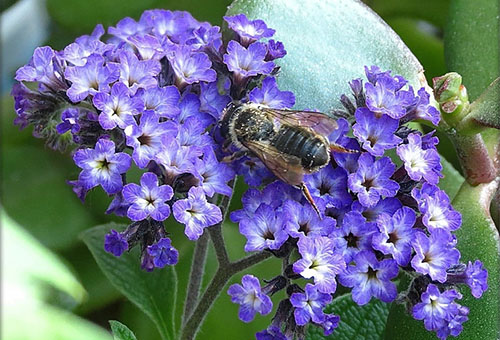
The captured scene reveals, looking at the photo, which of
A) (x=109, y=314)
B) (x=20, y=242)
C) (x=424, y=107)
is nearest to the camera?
(x=20, y=242)

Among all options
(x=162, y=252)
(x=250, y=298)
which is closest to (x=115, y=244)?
(x=162, y=252)

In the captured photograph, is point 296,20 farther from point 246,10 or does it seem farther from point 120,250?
point 120,250

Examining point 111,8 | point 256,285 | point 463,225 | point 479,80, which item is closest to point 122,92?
point 256,285

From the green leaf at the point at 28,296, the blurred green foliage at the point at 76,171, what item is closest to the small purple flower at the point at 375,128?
the blurred green foliage at the point at 76,171

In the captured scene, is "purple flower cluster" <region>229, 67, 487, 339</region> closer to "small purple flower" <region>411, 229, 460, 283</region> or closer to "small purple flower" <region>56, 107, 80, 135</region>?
"small purple flower" <region>411, 229, 460, 283</region>

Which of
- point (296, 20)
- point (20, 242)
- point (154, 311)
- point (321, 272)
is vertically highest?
point (20, 242)

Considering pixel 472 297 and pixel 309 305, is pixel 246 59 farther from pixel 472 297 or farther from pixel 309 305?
pixel 472 297

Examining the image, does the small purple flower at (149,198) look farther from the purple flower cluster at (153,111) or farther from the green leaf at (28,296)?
the green leaf at (28,296)
